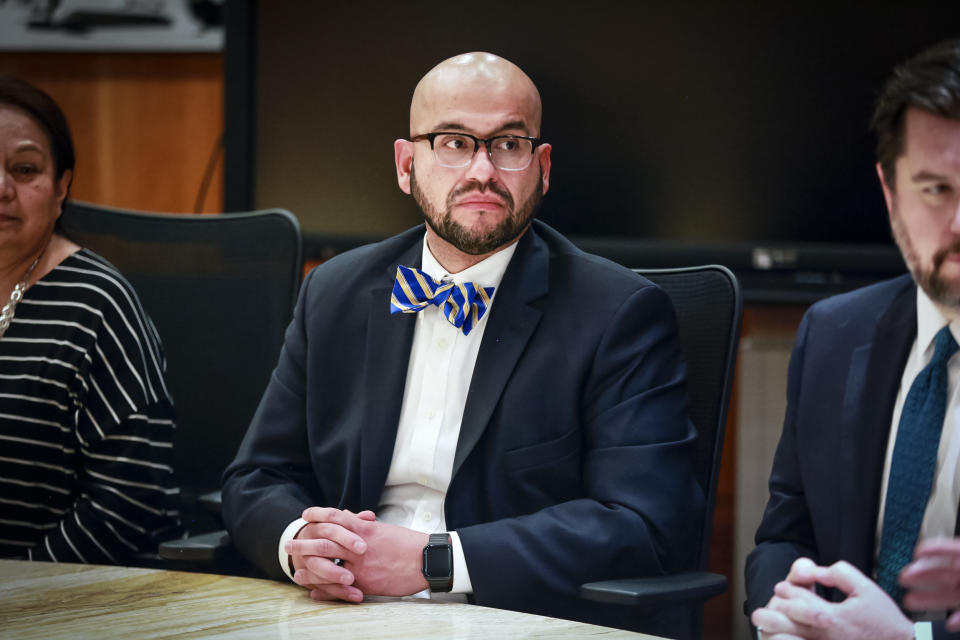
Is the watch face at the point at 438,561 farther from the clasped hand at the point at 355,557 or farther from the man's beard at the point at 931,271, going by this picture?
the man's beard at the point at 931,271

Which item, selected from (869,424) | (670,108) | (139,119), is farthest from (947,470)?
(139,119)

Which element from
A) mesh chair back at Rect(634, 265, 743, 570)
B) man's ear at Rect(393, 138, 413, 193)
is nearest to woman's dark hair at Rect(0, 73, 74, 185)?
man's ear at Rect(393, 138, 413, 193)

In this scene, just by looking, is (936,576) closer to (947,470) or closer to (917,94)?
(947,470)

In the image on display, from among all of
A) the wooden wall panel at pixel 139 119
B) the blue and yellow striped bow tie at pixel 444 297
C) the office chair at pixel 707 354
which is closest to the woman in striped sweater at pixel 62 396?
the blue and yellow striped bow tie at pixel 444 297

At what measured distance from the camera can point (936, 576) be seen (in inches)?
45.6

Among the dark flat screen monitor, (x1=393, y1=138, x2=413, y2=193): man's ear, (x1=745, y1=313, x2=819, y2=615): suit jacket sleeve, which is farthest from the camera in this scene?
the dark flat screen monitor

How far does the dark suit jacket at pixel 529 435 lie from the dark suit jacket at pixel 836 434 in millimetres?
193

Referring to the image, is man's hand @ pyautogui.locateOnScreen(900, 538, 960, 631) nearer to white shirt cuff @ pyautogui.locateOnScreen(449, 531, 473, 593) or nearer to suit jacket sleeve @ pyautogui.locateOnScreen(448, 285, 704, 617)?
suit jacket sleeve @ pyautogui.locateOnScreen(448, 285, 704, 617)

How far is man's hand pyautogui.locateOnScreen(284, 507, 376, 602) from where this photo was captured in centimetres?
147

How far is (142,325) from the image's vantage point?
216 cm

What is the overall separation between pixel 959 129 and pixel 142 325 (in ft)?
5.02

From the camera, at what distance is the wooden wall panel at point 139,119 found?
12.6 ft

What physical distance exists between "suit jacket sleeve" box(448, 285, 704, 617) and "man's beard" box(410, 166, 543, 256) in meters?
0.20

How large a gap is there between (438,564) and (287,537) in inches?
10.0
